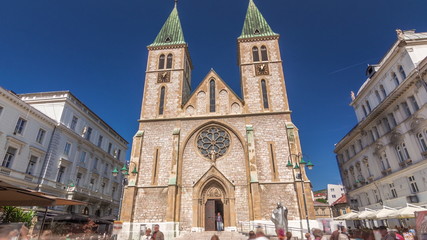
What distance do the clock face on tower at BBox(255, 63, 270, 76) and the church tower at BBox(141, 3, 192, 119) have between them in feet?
26.8

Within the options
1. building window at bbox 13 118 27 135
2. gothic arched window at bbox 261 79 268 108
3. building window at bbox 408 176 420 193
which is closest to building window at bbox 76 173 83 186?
building window at bbox 13 118 27 135

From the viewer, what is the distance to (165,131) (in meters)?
22.0

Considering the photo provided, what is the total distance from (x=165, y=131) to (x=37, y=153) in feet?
40.8

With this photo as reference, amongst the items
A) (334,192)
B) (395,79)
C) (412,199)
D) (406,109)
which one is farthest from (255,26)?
(334,192)

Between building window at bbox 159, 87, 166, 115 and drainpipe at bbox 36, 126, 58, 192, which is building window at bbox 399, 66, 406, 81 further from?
drainpipe at bbox 36, 126, 58, 192

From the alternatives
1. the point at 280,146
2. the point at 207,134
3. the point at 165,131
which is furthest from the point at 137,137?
the point at 280,146

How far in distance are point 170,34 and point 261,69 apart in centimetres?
1312

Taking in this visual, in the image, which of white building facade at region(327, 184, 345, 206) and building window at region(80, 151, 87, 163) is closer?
building window at region(80, 151, 87, 163)

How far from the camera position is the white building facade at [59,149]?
64.6 feet

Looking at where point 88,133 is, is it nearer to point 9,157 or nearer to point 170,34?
point 9,157

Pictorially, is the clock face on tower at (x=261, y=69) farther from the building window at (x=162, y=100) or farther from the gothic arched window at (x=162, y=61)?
the gothic arched window at (x=162, y=61)

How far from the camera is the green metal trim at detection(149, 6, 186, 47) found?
28186 mm

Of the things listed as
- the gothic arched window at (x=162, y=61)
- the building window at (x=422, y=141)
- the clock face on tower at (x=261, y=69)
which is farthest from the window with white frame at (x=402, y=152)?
the gothic arched window at (x=162, y=61)

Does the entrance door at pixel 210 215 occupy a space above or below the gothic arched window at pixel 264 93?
below
